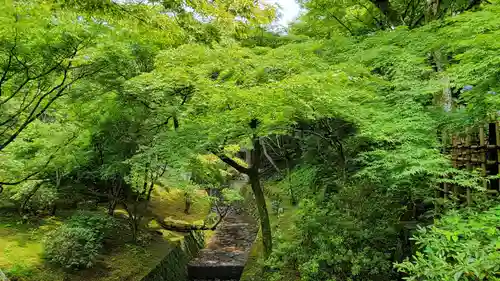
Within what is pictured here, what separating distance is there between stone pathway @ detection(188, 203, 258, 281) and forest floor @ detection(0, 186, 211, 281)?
1.49 metres

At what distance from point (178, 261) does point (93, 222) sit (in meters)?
3.34

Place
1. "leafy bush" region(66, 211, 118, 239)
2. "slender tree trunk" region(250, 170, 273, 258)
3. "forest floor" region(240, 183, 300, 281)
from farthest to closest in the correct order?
"leafy bush" region(66, 211, 118, 239) → "slender tree trunk" region(250, 170, 273, 258) → "forest floor" region(240, 183, 300, 281)

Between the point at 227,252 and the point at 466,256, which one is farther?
the point at 227,252

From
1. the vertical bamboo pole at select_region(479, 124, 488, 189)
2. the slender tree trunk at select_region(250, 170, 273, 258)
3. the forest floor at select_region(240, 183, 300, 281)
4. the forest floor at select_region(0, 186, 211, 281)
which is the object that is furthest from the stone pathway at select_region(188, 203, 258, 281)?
the vertical bamboo pole at select_region(479, 124, 488, 189)

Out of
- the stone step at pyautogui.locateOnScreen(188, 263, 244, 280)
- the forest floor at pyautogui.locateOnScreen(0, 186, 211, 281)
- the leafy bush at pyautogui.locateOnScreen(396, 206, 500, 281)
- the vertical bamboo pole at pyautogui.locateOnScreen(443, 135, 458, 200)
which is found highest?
the vertical bamboo pole at pyautogui.locateOnScreen(443, 135, 458, 200)

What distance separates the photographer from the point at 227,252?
13516 mm

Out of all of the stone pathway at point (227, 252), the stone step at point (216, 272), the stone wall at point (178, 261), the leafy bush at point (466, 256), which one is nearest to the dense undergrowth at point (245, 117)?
the leafy bush at point (466, 256)

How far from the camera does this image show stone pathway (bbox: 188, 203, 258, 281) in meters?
11.4

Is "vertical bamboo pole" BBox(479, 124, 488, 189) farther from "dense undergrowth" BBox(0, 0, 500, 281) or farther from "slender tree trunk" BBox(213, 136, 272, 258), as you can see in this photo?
"slender tree trunk" BBox(213, 136, 272, 258)

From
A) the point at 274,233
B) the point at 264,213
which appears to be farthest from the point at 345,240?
the point at 274,233

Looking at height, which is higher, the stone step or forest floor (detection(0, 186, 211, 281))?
forest floor (detection(0, 186, 211, 281))

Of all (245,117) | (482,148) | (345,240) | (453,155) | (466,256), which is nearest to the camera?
(466,256)

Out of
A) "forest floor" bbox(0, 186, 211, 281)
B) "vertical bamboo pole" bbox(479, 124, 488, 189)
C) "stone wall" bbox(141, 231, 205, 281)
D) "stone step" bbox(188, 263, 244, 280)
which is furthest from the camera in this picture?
"stone step" bbox(188, 263, 244, 280)

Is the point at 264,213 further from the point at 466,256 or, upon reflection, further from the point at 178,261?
the point at 466,256
